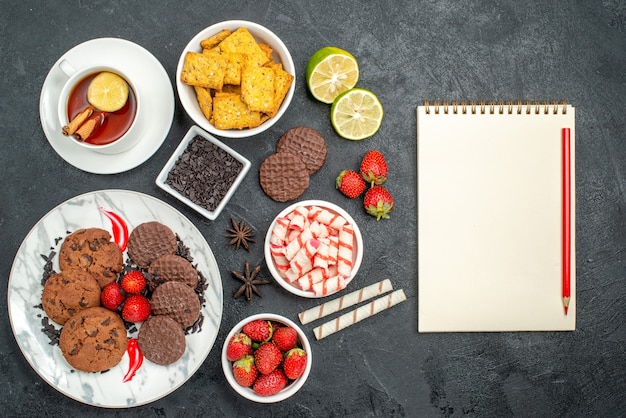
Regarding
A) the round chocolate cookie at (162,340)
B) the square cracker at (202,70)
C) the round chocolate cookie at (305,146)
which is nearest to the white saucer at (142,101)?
the square cracker at (202,70)

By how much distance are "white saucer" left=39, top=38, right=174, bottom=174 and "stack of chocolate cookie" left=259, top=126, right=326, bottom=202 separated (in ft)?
1.16

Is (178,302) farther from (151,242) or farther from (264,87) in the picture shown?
(264,87)

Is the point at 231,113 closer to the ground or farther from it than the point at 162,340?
farther from it

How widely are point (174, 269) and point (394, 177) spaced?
0.78 metres

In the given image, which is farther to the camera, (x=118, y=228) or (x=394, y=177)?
(x=394, y=177)

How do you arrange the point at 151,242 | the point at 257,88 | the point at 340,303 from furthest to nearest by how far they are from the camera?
the point at 340,303 < the point at 151,242 < the point at 257,88

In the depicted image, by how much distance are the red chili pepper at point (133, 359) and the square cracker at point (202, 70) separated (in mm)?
840

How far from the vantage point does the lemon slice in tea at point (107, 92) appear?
186 cm

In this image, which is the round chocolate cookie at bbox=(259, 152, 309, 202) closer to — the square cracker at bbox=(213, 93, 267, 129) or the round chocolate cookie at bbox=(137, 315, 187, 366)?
the square cracker at bbox=(213, 93, 267, 129)

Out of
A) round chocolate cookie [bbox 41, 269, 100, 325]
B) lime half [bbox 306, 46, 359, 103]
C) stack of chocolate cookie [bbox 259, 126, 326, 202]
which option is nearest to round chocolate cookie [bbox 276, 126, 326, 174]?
stack of chocolate cookie [bbox 259, 126, 326, 202]

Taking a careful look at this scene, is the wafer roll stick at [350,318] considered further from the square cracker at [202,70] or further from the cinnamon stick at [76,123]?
the cinnamon stick at [76,123]

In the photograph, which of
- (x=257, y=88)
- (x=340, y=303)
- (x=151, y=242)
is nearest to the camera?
(x=257, y=88)

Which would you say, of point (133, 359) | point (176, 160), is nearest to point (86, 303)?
point (133, 359)

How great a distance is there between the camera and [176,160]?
198cm
